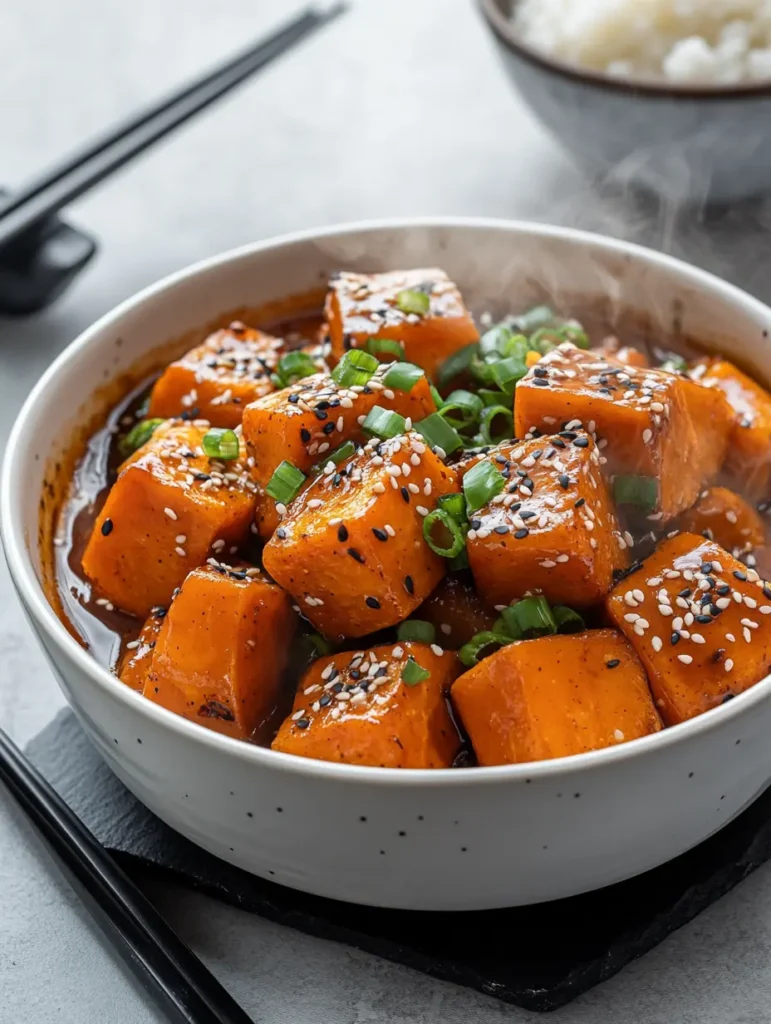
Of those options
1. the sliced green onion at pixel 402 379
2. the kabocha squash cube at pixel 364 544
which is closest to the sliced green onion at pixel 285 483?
the kabocha squash cube at pixel 364 544

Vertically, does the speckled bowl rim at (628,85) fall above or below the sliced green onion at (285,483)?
above

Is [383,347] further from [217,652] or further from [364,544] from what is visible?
[217,652]

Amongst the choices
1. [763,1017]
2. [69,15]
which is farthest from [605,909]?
[69,15]

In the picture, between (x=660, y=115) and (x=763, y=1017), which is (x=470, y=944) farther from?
(x=660, y=115)

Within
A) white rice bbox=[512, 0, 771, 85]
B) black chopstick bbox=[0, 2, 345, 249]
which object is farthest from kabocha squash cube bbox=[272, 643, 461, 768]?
white rice bbox=[512, 0, 771, 85]

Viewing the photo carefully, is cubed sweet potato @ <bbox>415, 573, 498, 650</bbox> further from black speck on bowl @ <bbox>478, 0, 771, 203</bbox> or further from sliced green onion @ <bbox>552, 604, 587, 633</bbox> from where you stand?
black speck on bowl @ <bbox>478, 0, 771, 203</bbox>

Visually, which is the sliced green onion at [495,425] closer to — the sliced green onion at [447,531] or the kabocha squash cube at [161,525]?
the sliced green onion at [447,531]
